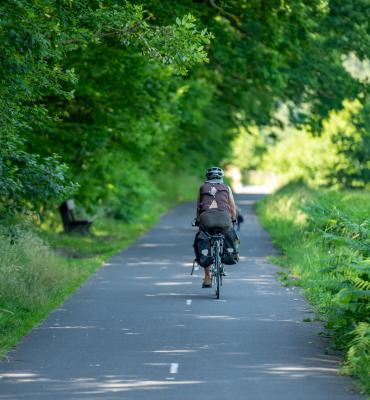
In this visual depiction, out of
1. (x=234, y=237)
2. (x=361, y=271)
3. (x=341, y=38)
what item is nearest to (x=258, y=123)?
(x=341, y=38)

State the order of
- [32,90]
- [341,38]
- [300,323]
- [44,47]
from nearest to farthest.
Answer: [44,47], [32,90], [300,323], [341,38]

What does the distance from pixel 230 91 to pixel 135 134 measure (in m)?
15.2

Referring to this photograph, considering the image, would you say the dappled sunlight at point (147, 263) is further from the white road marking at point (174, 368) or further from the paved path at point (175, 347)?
the white road marking at point (174, 368)

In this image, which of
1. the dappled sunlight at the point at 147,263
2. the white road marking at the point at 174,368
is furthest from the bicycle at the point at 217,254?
the dappled sunlight at the point at 147,263

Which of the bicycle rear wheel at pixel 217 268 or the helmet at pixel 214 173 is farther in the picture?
the helmet at pixel 214 173

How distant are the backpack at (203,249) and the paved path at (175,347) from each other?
60 centimetres

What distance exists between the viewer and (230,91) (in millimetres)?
45062

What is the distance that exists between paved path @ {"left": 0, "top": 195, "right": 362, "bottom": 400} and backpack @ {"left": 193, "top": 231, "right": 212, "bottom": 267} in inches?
23.5

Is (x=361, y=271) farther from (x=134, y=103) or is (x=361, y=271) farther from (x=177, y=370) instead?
(x=134, y=103)

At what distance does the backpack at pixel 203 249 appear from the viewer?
64.0ft

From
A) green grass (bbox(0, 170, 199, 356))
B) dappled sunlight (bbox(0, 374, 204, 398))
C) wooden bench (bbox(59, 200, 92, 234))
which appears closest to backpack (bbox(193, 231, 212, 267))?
green grass (bbox(0, 170, 199, 356))

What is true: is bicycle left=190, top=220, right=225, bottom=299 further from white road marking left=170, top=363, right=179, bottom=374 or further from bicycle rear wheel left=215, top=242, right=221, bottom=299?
white road marking left=170, top=363, right=179, bottom=374

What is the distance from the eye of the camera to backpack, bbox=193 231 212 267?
768 inches

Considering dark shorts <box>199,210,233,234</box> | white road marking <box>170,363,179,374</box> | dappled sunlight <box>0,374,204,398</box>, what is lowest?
dappled sunlight <box>0,374,204,398</box>
